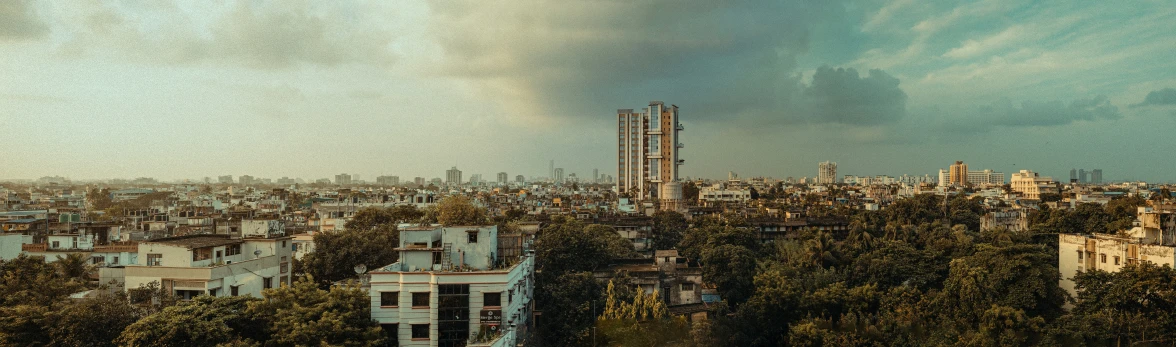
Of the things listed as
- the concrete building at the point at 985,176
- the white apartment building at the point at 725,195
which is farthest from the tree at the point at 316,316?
the concrete building at the point at 985,176

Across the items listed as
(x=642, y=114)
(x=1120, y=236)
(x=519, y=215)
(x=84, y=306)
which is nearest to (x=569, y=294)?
(x=84, y=306)

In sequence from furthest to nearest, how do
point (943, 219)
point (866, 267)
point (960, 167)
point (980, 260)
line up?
point (960, 167) < point (943, 219) < point (866, 267) < point (980, 260)

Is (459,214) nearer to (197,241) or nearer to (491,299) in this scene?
(197,241)

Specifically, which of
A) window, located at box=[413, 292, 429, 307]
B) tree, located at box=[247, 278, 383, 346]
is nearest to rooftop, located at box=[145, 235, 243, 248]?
tree, located at box=[247, 278, 383, 346]

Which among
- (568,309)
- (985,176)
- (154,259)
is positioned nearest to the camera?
(154,259)

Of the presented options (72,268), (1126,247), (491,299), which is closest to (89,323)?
(491,299)

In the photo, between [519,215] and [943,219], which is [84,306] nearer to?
[519,215]
